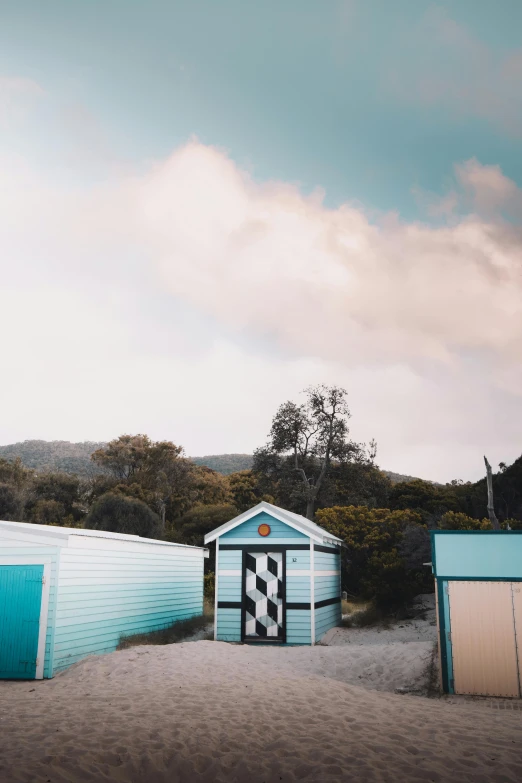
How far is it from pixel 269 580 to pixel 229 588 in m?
1.04

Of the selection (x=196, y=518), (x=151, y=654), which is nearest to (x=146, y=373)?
(x=196, y=518)

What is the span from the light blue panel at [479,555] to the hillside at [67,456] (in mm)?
59336

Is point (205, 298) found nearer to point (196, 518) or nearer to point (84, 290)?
point (84, 290)

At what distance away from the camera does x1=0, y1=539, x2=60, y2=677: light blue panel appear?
10.3 metres

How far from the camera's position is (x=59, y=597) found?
34.6 ft

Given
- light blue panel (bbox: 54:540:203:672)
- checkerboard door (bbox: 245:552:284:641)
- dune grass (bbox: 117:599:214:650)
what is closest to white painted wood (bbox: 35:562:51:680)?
light blue panel (bbox: 54:540:203:672)

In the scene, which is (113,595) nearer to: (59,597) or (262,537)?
(59,597)

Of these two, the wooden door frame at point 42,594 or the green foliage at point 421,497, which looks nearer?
the wooden door frame at point 42,594

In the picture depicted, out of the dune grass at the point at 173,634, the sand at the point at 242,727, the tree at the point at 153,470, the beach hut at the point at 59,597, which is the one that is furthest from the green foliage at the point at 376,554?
the tree at the point at 153,470

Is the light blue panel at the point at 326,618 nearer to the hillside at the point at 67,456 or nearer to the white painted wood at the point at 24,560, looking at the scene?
the white painted wood at the point at 24,560

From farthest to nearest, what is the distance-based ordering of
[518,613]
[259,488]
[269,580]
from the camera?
1. [259,488]
2. [269,580]
3. [518,613]

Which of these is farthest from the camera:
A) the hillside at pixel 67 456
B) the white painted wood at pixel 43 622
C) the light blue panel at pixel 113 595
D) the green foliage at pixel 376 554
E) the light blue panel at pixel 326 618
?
the hillside at pixel 67 456

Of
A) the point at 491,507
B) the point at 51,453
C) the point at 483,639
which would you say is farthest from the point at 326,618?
the point at 51,453

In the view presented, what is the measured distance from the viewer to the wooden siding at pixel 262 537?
45.6 ft
